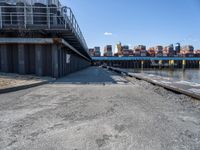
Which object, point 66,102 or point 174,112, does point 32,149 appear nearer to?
point 66,102

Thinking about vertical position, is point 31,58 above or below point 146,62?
below

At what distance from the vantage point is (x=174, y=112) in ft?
16.2

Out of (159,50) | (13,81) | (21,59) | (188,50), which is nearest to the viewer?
(13,81)

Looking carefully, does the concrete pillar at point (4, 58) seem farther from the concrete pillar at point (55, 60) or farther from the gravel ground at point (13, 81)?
the concrete pillar at point (55, 60)

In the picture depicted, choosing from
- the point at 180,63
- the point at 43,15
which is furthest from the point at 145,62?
the point at 43,15

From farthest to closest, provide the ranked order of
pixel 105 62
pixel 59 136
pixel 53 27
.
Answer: pixel 105 62
pixel 53 27
pixel 59 136

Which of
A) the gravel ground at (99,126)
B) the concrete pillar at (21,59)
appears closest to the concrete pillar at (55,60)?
the concrete pillar at (21,59)

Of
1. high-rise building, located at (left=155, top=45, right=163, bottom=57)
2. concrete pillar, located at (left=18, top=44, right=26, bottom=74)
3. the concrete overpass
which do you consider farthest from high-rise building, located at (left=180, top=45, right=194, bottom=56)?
concrete pillar, located at (left=18, top=44, right=26, bottom=74)

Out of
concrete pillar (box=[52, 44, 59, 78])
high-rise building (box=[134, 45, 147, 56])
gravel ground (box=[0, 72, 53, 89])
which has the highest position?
high-rise building (box=[134, 45, 147, 56])

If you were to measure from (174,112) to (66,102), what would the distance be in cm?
327

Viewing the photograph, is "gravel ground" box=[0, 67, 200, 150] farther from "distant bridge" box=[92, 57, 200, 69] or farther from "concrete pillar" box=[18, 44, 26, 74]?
"distant bridge" box=[92, 57, 200, 69]

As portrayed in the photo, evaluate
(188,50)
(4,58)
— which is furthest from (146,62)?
(4,58)

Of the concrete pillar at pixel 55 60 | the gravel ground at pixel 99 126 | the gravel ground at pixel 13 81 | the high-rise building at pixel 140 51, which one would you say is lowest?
the gravel ground at pixel 99 126

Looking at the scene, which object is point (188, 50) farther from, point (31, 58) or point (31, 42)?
point (31, 42)
